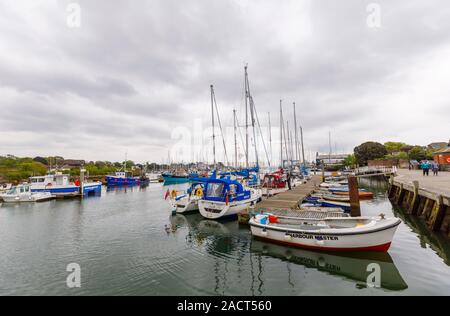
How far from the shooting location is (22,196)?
32.8 m

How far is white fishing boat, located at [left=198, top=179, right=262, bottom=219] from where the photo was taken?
18828mm

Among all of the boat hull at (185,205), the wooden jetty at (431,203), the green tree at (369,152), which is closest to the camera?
the wooden jetty at (431,203)

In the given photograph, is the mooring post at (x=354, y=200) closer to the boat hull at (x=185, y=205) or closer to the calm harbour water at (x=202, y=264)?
the calm harbour water at (x=202, y=264)

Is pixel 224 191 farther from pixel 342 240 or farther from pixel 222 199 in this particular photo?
pixel 342 240

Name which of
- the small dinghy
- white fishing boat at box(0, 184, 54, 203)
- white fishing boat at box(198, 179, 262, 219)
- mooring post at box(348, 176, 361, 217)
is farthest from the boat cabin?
white fishing boat at box(0, 184, 54, 203)

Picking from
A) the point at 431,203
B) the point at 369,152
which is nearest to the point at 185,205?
the point at 431,203

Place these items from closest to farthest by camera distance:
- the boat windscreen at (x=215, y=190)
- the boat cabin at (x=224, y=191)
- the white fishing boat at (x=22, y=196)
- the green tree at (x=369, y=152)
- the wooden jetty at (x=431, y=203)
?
the wooden jetty at (x=431, y=203)
the boat cabin at (x=224, y=191)
the boat windscreen at (x=215, y=190)
the white fishing boat at (x=22, y=196)
the green tree at (x=369, y=152)

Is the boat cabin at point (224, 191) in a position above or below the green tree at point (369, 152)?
below

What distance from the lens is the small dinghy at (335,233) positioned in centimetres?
1046

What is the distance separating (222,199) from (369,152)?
95871 mm

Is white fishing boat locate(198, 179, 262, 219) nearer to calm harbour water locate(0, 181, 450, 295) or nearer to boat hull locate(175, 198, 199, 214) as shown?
calm harbour water locate(0, 181, 450, 295)

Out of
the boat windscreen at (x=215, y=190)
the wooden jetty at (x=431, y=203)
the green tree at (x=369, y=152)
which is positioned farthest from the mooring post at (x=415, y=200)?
the green tree at (x=369, y=152)

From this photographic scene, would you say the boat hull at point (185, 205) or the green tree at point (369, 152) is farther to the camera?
the green tree at point (369, 152)
